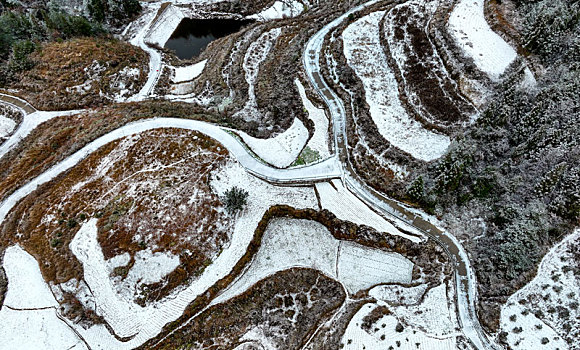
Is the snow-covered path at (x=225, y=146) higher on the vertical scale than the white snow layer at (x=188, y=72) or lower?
lower

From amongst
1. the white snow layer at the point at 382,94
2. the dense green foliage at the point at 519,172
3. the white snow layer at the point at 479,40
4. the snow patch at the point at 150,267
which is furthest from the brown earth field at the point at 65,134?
the white snow layer at the point at 479,40

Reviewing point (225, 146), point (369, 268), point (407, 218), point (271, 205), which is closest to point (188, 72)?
point (225, 146)

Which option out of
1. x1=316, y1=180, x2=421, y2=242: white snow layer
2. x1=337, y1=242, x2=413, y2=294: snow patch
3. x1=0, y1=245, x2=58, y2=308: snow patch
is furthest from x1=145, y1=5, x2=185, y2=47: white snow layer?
x1=337, y1=242, x2=413, y2=294: snow patch

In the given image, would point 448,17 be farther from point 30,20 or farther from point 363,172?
point 30,20

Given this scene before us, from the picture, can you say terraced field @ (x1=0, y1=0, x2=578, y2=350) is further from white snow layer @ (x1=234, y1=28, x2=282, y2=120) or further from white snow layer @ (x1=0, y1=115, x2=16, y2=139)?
white snow layer @ (x1=234, y1=28, x2=282, y2=120)

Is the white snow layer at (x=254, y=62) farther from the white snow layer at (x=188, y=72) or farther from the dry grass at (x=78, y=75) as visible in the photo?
the dry grass at (x=78, y=75)
